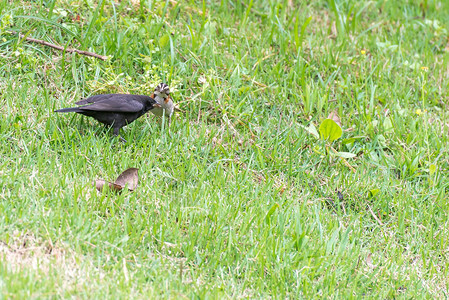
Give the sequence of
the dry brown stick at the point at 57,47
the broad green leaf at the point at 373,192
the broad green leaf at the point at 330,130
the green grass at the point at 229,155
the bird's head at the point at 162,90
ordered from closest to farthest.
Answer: the green grass at the point at 229,155
the broad green leaf at the point at 373,192
the bird's head at the point at 162,90
the broad green leaf at the point at 330,130
the dry brown stick at the point at 57,47

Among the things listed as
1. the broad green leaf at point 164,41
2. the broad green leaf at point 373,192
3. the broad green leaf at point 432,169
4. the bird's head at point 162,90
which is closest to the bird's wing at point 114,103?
the bird's head at point 162,90

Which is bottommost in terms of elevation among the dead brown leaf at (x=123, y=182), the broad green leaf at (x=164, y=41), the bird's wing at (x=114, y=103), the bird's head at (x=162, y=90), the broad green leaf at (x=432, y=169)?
the dead brown leaf at (x=123, y=182)

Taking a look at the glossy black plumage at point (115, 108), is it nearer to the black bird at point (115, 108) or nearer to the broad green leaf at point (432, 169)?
the black bird at point (115, 108)

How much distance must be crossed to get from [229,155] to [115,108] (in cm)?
111

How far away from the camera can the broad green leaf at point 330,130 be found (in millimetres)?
5550

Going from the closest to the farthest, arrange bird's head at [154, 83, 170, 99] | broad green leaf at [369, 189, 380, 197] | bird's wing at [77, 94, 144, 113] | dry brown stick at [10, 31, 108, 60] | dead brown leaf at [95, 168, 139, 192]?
dead brown leaf at [95, 168, 139, 192] < bird's wing at [77, 94, 144, 113] < broad green leaf at [369, 189, 380, 197] < bird's head at [154, 83, 170, 99] < dry brown stick at [10, 31, 108, 60]

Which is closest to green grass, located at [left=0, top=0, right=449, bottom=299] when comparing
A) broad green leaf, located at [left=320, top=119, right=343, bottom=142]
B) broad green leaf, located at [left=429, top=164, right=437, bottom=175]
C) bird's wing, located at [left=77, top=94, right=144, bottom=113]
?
broad green leaf, located at [left=429, top=164, right=437, bottom=175]

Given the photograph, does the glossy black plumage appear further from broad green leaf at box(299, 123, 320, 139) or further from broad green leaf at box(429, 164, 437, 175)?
broad green leaf at box(429, 164, 437, 175)

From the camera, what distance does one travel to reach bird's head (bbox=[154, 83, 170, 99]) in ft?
17.8

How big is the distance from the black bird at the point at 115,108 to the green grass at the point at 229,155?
158 millimetres

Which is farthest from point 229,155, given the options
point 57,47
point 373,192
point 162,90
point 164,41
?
point 57,47

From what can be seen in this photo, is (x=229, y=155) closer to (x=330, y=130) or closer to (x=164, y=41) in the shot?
(x=330, y=130)

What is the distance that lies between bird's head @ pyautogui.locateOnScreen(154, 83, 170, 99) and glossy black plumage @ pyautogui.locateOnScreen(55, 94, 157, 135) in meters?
0.12

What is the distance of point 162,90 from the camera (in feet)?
17.8
